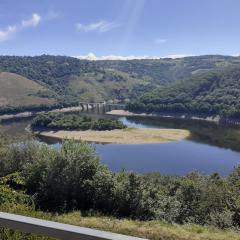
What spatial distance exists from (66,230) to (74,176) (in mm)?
23338

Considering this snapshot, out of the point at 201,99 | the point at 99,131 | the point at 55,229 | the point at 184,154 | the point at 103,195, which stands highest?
the point at 55,229

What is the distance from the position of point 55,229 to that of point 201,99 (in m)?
174

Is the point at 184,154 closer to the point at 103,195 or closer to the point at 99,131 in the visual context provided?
the point at 99,131

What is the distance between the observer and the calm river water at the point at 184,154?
7569 cm

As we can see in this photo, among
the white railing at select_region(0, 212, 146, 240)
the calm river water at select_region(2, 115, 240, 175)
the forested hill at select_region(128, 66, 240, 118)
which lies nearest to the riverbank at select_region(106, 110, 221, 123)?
the forested hill at select_region(128, 66, 240, 118)

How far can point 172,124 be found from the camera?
470 feet

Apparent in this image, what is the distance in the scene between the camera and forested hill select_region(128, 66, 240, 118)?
518 ft

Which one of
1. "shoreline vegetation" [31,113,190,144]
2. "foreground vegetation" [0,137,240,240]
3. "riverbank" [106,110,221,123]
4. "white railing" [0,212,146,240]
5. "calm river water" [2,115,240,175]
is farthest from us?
"riverbank" [106,110,221,123]

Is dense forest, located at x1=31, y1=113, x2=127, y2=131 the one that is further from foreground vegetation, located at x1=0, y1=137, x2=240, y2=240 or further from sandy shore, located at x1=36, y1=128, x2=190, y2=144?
foreground vegetation, located at x1=0, y1=137, x2=240, y2=240

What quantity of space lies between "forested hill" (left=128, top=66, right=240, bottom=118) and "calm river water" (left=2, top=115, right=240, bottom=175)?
1105 inches

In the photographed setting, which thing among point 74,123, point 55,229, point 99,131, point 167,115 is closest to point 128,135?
point 99,131

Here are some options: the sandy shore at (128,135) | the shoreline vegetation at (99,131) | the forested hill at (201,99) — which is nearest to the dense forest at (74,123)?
the shoreline vegetation at (99,131)

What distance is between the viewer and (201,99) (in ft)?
572

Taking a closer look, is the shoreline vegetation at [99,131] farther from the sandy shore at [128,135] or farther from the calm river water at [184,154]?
the calm river water at [184,154]
